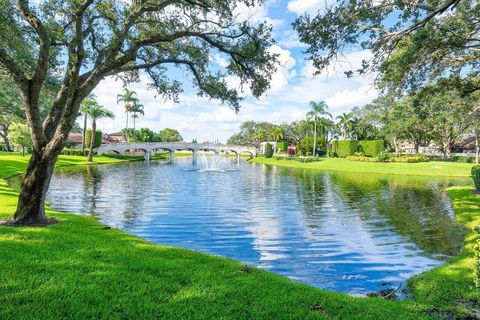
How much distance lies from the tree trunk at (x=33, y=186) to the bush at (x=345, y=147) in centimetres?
7480

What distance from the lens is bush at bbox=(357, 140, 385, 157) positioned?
7438 cm

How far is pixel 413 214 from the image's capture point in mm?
20672

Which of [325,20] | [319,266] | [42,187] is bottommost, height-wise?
[319,266]

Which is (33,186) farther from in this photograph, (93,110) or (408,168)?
(93,110)

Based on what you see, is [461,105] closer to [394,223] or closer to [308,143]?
[394,223]

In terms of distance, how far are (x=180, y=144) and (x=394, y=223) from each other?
79.9 meters

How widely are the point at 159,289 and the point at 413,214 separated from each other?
1864cm

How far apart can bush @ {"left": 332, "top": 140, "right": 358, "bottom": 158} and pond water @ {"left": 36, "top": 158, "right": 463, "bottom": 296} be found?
49727 mm

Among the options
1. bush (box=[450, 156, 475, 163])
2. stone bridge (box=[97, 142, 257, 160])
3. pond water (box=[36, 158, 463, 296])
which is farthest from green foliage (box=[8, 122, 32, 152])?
bush (box=[450, 156, 475, 163])

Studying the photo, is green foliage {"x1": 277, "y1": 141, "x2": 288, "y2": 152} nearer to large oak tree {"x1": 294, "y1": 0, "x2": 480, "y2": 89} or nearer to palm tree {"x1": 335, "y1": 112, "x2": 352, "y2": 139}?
palm tree {"x1": 335, "y1": 112, "x2": 352, "y2": 139}

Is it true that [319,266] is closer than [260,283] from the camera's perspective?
No

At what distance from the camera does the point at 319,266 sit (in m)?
11.0

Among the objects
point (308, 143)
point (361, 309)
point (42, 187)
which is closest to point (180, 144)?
point (308, 143)

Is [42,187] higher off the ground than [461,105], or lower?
lower
